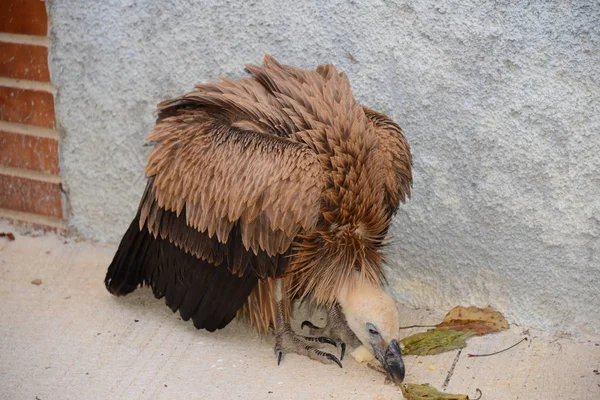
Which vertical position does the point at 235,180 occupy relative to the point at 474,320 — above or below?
above

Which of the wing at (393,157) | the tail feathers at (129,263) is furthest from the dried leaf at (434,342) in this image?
the tail feathers at (129,263)

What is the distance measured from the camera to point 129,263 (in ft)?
13.3

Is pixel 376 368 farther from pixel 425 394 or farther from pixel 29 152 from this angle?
pixel 29 152

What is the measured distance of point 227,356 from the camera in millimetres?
3801

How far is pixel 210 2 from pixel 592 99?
6.06 feet

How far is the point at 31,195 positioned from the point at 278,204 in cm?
197

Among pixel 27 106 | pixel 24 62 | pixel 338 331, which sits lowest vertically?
pixel 338 331

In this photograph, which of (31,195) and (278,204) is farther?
(31,195)

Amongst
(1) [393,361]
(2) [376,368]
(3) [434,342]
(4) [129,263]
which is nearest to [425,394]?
(1) [393,361]

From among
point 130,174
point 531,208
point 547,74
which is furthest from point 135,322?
point 547,74

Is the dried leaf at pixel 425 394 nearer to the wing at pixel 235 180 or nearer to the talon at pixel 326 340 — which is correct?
the talon at pixel 326 340

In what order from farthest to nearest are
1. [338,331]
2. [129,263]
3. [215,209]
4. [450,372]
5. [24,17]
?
[24,17] < [129,263] < [338,331] < [450,372] < [215,209]

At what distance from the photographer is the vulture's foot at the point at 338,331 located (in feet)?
12.7

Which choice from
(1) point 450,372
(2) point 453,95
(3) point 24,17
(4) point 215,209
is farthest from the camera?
(3) point 24,17
